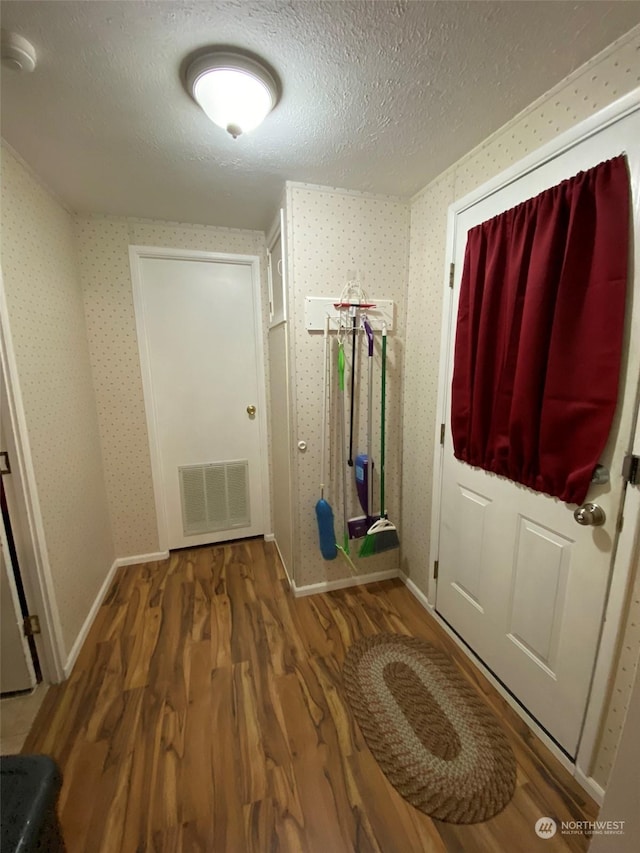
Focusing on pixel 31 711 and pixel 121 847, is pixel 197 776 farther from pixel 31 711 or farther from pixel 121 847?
pixel 31 711

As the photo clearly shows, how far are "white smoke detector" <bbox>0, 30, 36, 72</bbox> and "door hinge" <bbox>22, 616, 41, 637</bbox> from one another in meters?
2.03

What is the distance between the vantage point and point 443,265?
67.9 inches

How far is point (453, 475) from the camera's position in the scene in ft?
5.77

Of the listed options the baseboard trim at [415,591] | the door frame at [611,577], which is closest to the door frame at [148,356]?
the baseboard trim at [415,591]

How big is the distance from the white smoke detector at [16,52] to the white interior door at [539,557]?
5.28 ft

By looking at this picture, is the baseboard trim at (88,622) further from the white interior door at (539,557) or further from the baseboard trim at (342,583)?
the white interior door at (539,557)

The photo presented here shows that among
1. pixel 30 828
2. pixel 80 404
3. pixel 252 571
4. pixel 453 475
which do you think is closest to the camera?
pixel 30 828

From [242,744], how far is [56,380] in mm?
1823

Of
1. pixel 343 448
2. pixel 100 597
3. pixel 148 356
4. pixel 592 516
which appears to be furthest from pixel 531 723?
pixel 148 356

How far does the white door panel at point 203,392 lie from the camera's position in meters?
2.33

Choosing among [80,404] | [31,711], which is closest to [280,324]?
[80,404]

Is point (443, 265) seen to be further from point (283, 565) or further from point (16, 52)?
point (283, 565)

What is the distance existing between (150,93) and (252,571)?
2.48 meters

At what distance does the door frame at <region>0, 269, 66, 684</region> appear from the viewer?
4.46ft
